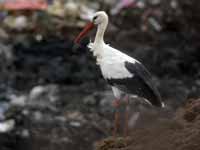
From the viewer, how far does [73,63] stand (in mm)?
14766

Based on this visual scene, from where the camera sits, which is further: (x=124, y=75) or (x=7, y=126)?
(x=7, y=126)

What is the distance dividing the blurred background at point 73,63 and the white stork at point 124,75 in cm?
346

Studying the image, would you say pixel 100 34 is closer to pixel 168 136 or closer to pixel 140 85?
pixel 140 85

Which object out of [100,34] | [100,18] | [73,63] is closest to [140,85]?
[100,34]

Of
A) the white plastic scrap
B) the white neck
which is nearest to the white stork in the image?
the white neck

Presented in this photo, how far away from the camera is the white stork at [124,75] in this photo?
320 inches

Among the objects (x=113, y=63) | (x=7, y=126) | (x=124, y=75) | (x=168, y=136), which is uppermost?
(x=7, y=126)

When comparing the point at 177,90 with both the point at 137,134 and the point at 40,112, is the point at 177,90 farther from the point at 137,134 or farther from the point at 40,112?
the point at 137,134

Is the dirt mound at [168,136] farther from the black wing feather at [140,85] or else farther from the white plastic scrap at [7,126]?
the white plastic scrap at [7,126]

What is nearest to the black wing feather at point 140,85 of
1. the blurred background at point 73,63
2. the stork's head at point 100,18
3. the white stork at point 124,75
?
the white stork at point 124,75

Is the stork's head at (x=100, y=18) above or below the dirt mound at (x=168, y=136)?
above

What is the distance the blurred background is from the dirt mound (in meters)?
4.67

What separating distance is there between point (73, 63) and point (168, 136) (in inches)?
323

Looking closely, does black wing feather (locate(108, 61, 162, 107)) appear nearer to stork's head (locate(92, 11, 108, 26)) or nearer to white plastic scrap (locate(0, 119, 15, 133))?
stork's head (locate(92, 11, 108, 26))
